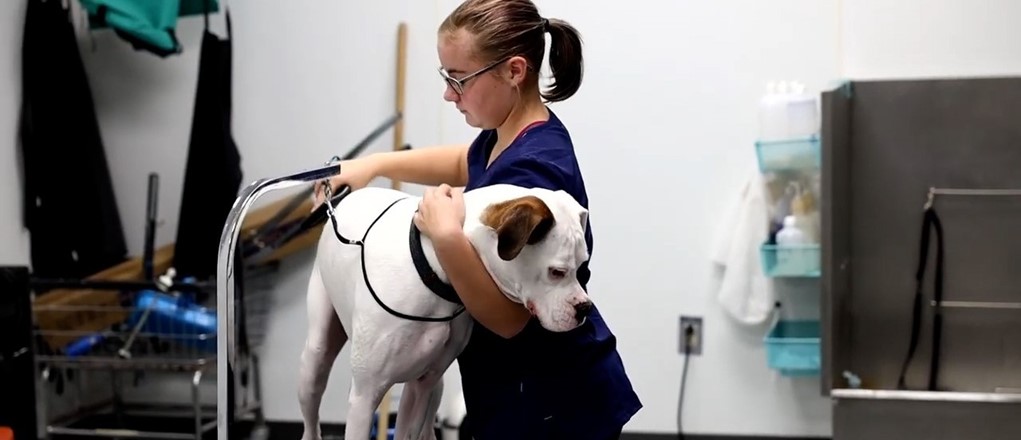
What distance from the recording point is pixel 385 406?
2975mm

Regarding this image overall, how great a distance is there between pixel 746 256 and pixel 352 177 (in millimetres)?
1801

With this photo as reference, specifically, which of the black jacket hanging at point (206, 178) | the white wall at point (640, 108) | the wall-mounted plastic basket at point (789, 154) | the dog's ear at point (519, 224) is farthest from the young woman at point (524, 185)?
the black jacket hanging at point (206, 178)

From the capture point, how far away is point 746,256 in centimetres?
312

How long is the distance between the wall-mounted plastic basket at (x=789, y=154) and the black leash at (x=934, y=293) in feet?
1.28

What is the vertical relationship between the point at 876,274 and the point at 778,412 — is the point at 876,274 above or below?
above

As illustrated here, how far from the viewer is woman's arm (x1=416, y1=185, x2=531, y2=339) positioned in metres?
1.28

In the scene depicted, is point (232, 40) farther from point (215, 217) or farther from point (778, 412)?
point (778, 412)

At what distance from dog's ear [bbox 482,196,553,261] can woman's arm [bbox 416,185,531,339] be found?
0.16 feet

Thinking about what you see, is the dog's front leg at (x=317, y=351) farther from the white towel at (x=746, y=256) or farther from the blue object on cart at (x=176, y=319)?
the white towel at (x=746, y=256)

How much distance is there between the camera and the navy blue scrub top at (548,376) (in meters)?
1.45

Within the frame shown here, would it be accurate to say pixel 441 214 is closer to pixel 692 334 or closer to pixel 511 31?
pixel 511 31

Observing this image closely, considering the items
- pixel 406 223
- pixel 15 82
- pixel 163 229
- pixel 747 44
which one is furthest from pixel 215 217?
pixel 406 223

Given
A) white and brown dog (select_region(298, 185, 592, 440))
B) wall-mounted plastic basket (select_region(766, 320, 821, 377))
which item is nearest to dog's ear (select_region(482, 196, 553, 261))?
white and brown dog (select_region(298, 185, 592, 440))

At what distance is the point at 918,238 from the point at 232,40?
2.18m
